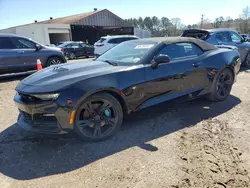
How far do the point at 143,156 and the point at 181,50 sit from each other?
2.29 metres

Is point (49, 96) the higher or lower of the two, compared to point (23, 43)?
lower

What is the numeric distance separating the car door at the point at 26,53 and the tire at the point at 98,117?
627cm

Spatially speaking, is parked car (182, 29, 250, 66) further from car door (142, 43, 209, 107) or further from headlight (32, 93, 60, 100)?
headlight (32, 93, 60, 100)

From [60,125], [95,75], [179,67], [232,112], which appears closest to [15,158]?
[60,125]

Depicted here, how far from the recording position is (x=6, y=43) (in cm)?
820

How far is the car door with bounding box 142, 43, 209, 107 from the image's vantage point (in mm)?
3811

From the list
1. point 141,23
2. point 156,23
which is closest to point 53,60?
point 156,23

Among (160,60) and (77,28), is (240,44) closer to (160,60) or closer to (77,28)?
(160,60)

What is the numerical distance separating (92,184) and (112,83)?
142 cm

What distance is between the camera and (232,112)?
4.50m

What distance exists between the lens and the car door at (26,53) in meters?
8.42

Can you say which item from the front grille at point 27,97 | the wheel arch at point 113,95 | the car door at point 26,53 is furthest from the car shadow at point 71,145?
the car door at point 26,53

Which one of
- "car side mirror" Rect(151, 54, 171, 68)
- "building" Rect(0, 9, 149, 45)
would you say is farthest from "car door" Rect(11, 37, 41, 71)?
"building" Rect(0, 9, 149, 45)

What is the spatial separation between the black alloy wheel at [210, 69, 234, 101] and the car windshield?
1765mm
